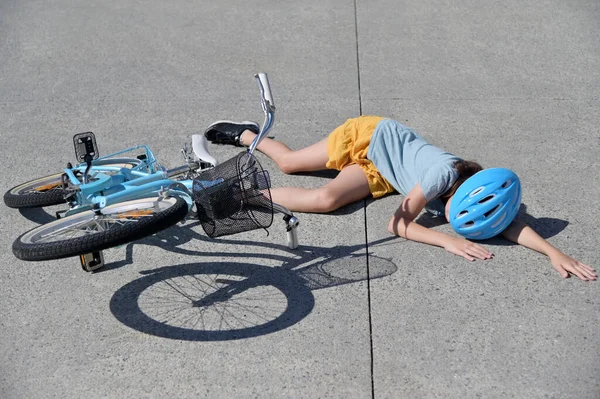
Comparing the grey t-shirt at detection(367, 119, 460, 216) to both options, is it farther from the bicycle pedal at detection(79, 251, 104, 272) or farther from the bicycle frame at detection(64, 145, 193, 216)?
the bicycle pedal at detection(79, 251, 104, 272)

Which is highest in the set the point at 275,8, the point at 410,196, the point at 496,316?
the point at 275,8

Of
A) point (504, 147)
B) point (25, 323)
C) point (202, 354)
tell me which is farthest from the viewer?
point (504, 147)

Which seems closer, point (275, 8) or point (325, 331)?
point (325, 331)

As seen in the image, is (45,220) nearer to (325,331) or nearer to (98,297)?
(98,297)

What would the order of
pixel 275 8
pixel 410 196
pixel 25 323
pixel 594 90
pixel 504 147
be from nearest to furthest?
pixel 25 323
pixel 410 196
pixel 504 147
pixel 594 90
pixel 275 8

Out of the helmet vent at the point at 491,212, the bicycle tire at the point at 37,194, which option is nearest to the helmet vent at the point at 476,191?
the helmet vent at the point at 491,212

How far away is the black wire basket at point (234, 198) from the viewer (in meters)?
4.05

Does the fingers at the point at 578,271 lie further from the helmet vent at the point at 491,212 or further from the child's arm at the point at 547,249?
the helmet vent at the point at 491,212

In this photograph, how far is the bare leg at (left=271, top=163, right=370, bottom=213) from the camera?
4887 millimetres

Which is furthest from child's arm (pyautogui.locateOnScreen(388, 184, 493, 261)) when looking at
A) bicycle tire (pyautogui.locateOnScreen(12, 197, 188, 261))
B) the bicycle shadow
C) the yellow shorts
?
bicycle tire (pyautogui.locateOnScreen(12, 197, 188, 261))

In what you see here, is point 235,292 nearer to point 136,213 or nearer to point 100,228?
point 136,213

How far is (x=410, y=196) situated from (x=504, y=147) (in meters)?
1.39

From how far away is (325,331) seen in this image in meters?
3.90

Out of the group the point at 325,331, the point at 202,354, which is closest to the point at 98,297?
the point at 202,354
